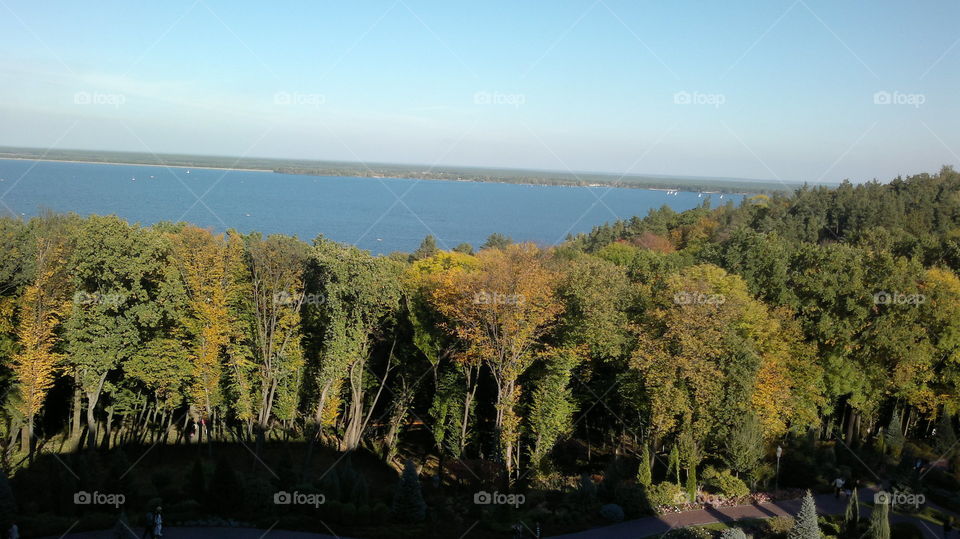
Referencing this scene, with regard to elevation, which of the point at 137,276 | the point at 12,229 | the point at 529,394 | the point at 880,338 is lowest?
the point at 529,394

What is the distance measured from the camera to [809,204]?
74438 mm

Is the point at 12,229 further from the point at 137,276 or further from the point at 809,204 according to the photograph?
the point at 809,204

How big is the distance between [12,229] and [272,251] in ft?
34.4

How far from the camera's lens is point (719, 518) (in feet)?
64.4

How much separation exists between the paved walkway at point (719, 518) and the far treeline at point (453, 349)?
1851 mm

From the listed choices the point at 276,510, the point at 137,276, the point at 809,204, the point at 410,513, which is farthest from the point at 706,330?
the point at 809,204

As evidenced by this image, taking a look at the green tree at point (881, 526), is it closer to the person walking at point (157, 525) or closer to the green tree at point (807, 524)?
the green tree at point (807, 524)

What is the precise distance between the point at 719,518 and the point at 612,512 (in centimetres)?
339

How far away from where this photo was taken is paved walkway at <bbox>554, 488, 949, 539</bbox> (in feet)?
59.4

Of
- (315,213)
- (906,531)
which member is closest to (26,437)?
(906,531)

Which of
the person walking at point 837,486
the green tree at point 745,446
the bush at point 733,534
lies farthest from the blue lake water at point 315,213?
the bush at point 733,534

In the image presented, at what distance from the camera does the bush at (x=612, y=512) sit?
19.0 m

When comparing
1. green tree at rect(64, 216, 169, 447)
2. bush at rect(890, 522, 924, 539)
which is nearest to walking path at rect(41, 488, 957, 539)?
bush at rect(890, 522, 924, 539)

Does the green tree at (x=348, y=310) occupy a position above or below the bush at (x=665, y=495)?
above
